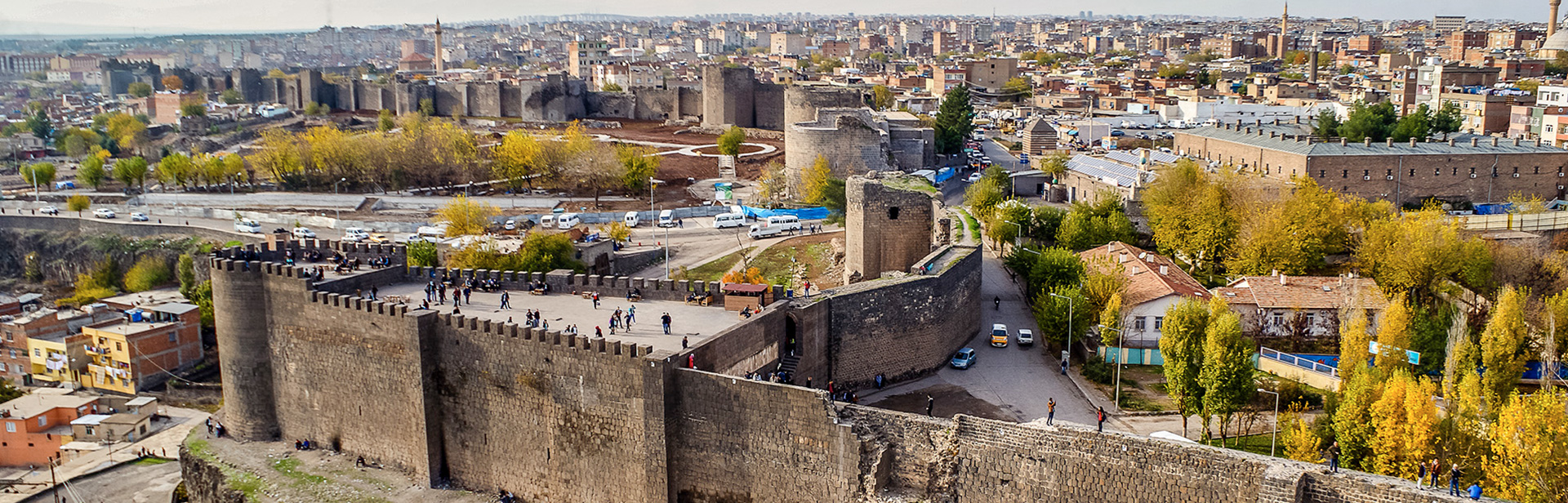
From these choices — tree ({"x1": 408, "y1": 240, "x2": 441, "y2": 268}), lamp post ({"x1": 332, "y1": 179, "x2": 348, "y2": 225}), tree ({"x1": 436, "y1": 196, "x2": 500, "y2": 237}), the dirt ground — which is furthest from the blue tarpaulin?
the dirt ground

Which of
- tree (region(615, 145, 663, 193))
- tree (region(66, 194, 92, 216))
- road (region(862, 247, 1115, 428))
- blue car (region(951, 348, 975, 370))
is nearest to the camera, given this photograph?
road (region(862, 247, 1115, 428))

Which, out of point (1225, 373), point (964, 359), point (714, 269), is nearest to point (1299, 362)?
point (1225, 373)

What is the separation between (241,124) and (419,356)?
277 feet

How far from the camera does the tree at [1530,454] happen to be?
59.3 feet

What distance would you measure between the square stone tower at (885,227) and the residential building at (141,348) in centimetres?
2114

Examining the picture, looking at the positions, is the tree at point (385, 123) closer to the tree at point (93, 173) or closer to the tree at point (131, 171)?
the tree at point (131, 171)

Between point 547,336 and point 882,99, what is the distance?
7051 cm

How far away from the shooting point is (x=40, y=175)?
229 feet

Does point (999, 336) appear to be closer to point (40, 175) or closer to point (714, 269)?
point (714, 269)

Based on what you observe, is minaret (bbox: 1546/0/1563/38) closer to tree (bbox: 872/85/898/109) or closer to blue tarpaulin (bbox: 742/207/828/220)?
tree (bbox: 872/85/898/109)

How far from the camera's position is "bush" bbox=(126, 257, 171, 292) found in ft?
163

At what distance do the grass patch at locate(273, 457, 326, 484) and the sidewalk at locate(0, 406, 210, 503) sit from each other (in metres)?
6.30

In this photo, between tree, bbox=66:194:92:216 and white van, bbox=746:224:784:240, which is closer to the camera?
white van, bbox=746:224:784:240

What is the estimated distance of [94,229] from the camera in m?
55.0
